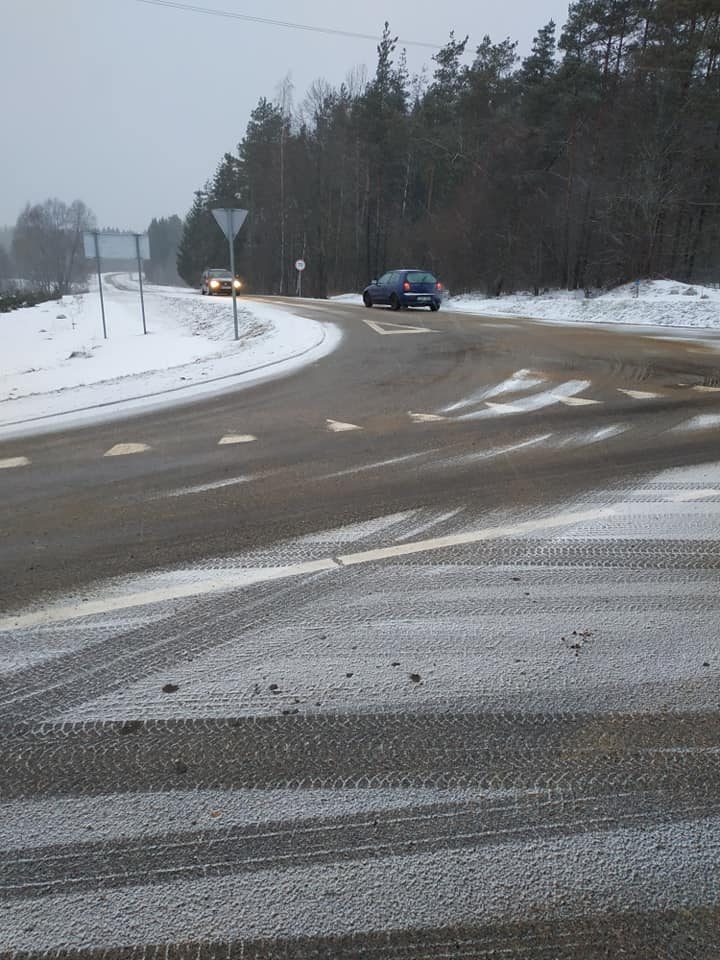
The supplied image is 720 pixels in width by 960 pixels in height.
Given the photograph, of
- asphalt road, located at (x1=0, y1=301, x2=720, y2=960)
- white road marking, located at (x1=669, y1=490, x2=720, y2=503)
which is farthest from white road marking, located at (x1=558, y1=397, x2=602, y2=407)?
white road marking, located at (x1=669, y1=490, x2=720, y2=503)

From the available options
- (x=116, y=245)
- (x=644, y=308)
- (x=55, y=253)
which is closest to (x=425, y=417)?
(x=116, y=245)

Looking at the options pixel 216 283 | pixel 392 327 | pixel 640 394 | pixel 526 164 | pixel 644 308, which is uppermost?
pixel 526 164

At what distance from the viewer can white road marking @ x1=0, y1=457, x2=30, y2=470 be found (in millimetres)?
5887

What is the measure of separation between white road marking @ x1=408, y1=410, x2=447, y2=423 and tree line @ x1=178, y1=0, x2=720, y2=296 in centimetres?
2856

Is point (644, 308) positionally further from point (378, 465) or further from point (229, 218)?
point (378, 465)

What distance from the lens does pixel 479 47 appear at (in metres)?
45.7

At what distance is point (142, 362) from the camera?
14.3 m

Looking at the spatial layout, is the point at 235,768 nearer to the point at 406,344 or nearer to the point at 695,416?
the point at 695,416

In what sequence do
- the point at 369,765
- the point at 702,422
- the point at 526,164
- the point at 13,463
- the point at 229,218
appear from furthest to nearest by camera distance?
1. the point at 526,164
2. the point at 229,218
3. the point at 702,422
4. the point at 13,463
5. the point at 369,765

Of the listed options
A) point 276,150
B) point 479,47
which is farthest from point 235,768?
point 276,150

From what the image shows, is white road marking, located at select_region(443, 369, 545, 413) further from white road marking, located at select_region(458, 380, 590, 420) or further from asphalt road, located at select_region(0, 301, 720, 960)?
asphalt road, located at select_region(0, 301, 720, 960)

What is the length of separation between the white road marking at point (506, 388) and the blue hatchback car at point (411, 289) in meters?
15.6

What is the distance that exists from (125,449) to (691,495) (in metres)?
5.01

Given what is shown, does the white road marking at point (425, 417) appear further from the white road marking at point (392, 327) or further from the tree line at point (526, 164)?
the tree line at point (526, 164)
